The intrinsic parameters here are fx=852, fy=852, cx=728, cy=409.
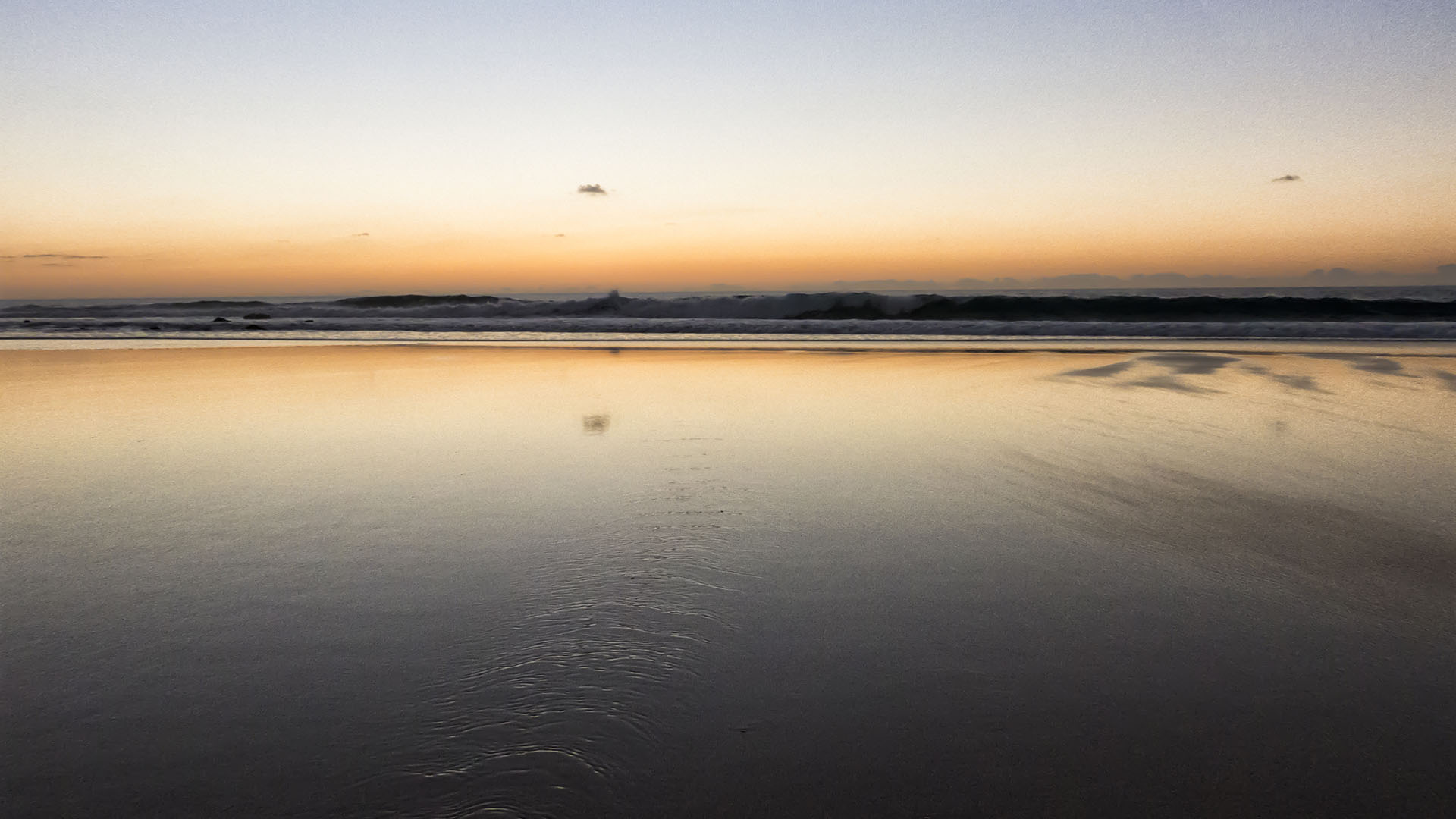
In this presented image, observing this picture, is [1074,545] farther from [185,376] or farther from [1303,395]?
[185,376]

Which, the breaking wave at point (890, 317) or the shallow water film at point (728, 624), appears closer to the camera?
the shallow water film at point (728, 624)

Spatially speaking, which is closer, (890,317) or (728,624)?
(728,624)

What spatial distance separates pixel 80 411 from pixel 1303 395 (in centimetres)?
1062

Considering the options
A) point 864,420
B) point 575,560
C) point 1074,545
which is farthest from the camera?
point 864,420

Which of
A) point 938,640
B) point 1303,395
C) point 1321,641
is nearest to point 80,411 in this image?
point 938,640

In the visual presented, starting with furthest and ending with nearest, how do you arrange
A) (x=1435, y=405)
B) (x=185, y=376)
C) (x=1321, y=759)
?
(x=185, y=376) < (x=1435, y=405) < (x=1321, y=759)

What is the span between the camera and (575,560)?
Answer: 3023 mm

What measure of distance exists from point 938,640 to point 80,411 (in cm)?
725

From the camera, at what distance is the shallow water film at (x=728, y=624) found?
1701mm

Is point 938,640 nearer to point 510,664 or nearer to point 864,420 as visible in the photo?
point 510,664

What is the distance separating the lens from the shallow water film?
5.58 ft

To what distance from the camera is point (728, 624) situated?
247 cm

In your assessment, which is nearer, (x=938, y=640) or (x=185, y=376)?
(x=938, y=640)

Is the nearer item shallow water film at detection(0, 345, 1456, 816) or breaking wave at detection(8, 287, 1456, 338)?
shallow water film at detection(0, 345, 1456, 816)
